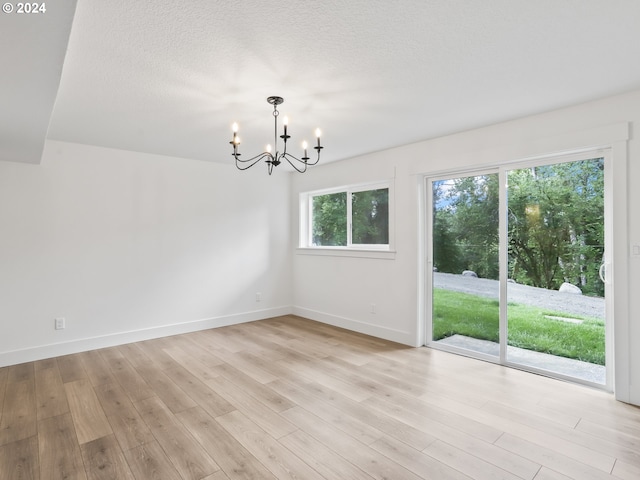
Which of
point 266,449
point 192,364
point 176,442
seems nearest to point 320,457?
point 266,449

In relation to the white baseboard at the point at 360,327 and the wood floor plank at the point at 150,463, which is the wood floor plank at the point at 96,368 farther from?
the white baseboard at the point at 360,327

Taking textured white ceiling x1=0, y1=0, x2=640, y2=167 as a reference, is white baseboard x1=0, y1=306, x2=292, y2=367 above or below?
below

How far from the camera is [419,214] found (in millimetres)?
3963

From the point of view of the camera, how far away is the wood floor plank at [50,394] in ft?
8.29

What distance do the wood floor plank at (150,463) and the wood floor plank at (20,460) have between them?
0.47 m

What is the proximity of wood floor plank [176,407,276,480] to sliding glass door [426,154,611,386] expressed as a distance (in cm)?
261

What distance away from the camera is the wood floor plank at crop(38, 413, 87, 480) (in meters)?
1.86

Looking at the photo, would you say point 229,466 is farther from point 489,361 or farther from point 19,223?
point 19,223

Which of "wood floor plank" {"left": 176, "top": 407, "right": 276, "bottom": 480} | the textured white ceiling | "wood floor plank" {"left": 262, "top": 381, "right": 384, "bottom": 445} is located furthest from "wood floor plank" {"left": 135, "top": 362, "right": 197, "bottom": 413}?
the textured white ceiling

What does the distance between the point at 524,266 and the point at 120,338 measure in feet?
15.0

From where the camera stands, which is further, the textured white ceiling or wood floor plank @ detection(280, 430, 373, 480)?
wood floor plank @ detection(280, 430, 373, 480)

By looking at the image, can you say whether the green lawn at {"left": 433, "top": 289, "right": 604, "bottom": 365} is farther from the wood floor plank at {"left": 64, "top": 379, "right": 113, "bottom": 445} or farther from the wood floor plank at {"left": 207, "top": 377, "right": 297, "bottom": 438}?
the wood floor plank at {"left": 64, "top": 379, "right": 113, "bottom": 445}

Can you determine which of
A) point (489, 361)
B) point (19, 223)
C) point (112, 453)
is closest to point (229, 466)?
point (112, 453)

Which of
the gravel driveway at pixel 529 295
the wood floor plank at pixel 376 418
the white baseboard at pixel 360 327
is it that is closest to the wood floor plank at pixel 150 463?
the wood floor plank at pixel 376 418
